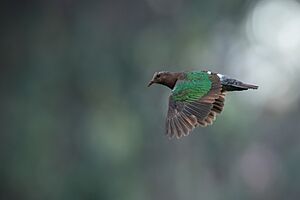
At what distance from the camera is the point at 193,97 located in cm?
198

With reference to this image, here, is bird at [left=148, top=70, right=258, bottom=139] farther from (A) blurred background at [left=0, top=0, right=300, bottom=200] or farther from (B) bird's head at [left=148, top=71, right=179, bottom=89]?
(A) blurred background at [left=0, top=0, right=300, bottom=200]

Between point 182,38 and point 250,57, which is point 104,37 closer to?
point 182,38

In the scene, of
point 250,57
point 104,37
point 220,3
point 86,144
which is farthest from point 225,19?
point 86,144

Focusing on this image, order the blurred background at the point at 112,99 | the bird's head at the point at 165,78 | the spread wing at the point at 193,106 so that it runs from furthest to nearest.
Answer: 1. the blurred background at the point at 112,99
2. the bird's head at the point at 165,78
3. the spread wing at the point at 193,106

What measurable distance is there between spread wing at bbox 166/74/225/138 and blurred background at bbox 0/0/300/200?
6523 millimetres

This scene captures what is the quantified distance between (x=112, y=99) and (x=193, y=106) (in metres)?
7.25

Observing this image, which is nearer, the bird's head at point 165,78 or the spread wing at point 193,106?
the spread wing at point 193,106

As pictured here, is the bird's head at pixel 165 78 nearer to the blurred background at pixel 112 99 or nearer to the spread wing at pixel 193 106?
the spread wing at pixel 193 106

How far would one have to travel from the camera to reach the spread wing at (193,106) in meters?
1.85

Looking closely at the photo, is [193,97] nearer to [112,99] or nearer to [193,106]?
[193,106]

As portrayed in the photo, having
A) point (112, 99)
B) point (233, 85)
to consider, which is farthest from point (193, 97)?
point (112, 99)

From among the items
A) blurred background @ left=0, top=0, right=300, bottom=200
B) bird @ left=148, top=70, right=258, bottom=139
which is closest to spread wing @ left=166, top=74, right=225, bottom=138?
bird @ left=148, top=70, right=258, bottom=139

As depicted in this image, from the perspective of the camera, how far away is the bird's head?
6.68 feet

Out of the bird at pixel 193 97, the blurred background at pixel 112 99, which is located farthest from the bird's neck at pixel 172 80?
the blurred background at pixel 112 99
